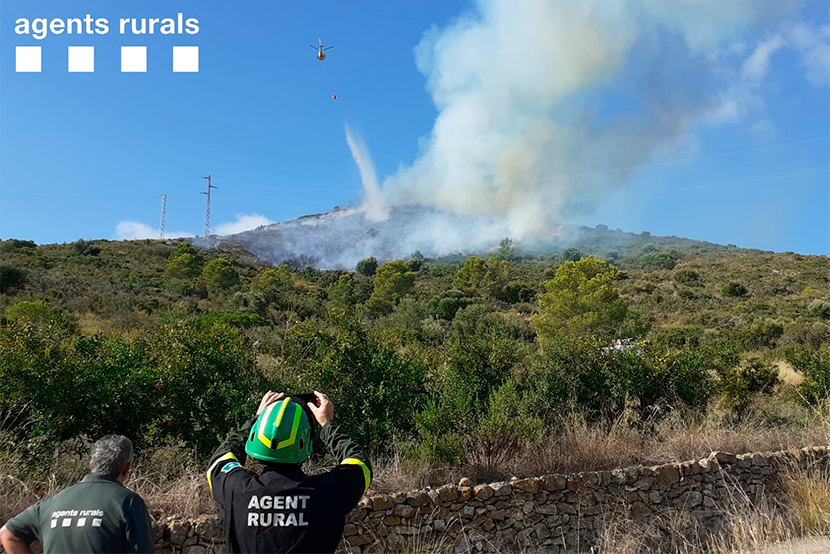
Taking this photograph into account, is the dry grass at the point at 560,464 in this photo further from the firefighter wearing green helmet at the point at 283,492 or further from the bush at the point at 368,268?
the bush at the point at 368,268

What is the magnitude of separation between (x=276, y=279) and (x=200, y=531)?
48.9 m

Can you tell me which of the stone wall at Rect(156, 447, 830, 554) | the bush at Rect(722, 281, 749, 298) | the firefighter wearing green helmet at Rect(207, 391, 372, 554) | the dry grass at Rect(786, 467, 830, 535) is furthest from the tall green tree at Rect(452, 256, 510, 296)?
the firefighter wearing green helmet at Rect(207, 391, 372, 554)

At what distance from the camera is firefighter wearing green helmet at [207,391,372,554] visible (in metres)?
2.39

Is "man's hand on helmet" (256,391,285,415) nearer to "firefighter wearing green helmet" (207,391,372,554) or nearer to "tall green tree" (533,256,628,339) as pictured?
"firefighter wearing green helmet" (207,391,372,554)

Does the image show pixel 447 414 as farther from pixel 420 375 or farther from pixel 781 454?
pixel 781 454

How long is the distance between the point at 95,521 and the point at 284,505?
0.97 metres

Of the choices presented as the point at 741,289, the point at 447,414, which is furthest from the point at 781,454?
the point at 741,289

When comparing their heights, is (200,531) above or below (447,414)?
below

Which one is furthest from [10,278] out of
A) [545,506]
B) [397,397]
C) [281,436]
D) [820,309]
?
[820,309]

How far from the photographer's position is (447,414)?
6.97 metres

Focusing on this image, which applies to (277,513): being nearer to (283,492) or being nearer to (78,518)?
(283,492)

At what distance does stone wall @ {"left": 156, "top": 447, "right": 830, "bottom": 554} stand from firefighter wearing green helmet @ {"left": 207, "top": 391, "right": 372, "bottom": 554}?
2595mm

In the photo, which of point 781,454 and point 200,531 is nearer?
point 200,531

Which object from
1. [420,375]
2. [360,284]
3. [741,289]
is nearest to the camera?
[420,375]
